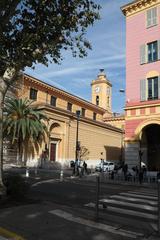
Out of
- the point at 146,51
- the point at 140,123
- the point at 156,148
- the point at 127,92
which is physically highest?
the point at 146,51

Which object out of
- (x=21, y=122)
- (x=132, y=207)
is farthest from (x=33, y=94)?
(x=132, y=207)

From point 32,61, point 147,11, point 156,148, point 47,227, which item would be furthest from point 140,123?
point 47,227

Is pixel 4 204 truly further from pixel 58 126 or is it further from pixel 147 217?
pixel 58 126

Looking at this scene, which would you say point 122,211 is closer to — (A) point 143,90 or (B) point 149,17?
(A) point 143,90

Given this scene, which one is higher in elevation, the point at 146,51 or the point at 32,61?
the point at 146,51

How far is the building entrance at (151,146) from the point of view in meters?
28.0

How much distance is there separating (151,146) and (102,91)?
2162 inches

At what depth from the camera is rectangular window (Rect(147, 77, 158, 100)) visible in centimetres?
2664

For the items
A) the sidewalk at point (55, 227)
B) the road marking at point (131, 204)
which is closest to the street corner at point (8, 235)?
the sidewalk at point (55, 227)

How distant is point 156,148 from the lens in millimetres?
28156

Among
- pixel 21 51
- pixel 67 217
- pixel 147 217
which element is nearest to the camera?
pixel 67 217

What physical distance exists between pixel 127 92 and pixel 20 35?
18670 millimetres

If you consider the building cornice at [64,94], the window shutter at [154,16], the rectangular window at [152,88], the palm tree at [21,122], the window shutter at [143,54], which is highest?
the window shutter at [154,16]

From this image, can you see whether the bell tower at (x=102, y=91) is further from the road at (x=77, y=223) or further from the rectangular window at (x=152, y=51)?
the road at (x=77, y=223)
